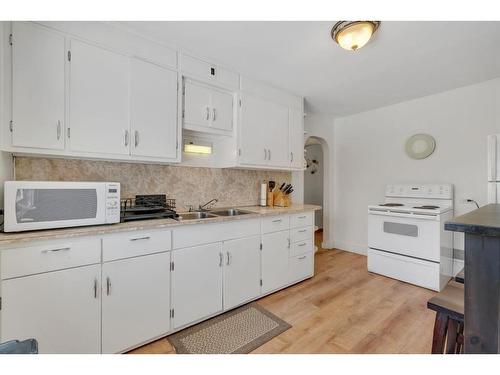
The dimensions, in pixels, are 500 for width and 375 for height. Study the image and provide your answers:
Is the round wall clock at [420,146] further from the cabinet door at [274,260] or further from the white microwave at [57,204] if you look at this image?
the white microwave at [57,204]

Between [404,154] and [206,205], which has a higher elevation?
[404,154]

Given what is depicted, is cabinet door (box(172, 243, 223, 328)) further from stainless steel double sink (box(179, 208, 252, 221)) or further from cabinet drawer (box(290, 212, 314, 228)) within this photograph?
cabinet drawer (box(290, 212, 314, 228))

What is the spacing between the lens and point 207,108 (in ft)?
7.50

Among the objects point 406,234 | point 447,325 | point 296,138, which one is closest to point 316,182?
point 296,138

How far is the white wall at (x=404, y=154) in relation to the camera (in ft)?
8.93

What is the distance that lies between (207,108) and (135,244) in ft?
4.72

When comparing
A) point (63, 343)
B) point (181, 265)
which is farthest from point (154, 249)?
point (63, 343)

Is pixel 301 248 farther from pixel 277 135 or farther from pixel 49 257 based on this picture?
pixel 49 257

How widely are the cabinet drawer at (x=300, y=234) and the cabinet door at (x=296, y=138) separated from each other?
86 centimetres

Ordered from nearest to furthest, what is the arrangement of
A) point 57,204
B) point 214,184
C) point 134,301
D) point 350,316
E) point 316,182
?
point 57,204 < point 134,301 < point 350,316 < point 214,184 < point 316,182

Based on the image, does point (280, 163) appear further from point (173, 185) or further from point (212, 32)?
point (212, 32)

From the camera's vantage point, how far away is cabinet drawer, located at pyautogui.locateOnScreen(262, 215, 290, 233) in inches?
94.0

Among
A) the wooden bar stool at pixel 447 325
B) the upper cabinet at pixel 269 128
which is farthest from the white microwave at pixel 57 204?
the wooden bar stool at pixel 447 325

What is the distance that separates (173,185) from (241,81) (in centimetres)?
137
